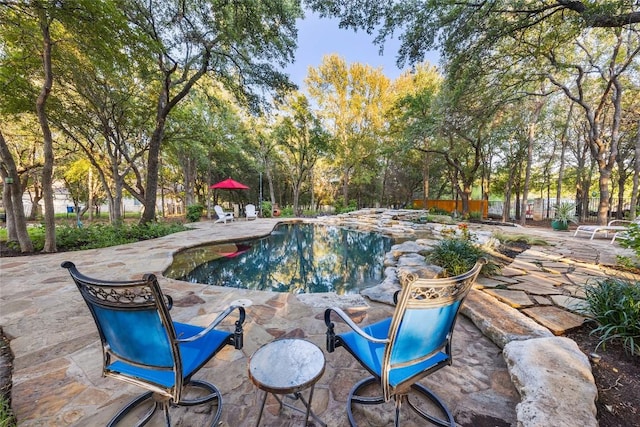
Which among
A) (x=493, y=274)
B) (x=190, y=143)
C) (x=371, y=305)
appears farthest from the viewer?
(x=190, y=143)

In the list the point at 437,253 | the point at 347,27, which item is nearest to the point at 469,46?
the point at 347,27

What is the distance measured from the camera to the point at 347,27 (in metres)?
4.20

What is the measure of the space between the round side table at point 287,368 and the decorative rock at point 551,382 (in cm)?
99

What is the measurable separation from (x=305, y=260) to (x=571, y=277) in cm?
442

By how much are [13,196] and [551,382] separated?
25.6 ft

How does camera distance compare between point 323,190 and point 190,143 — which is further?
point 323,190

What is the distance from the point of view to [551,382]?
1247 mm

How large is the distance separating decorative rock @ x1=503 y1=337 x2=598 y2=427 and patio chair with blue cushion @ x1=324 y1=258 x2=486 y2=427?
0.40 m

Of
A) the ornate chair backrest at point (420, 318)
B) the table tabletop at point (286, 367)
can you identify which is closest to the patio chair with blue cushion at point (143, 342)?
the table tabletop at point (286, 367)

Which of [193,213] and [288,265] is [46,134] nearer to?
[288,265]

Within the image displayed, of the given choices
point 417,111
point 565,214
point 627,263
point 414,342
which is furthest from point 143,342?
point 417,111

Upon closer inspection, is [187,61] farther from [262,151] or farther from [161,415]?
[262,151]

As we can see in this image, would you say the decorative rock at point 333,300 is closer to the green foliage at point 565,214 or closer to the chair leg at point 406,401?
the chair leg at point 406,401

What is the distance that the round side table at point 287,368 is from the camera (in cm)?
101
